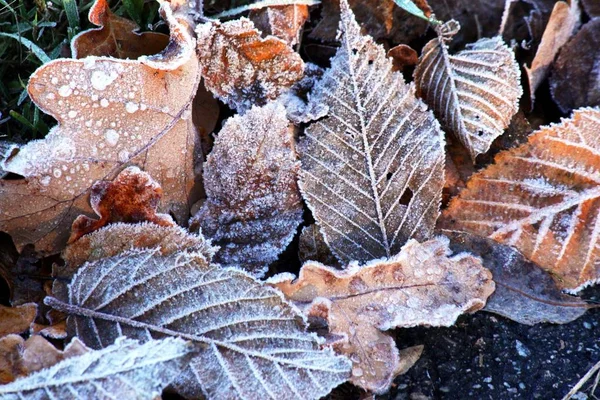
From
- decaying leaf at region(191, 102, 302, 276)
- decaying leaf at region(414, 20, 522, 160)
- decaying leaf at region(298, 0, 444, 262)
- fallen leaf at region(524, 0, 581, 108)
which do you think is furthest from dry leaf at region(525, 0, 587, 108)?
decaying leaf at region(191, 102, 302, 276)

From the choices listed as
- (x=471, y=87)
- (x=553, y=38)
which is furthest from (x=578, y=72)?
(x=471, y=87)

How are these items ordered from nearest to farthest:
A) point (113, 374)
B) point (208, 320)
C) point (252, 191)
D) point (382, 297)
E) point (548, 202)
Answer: point (113, 374)
point (208, 320)
point (382, 297)
point (252, 191)
point (548, 202)

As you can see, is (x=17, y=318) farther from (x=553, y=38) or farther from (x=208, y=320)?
(x=553, y=38)

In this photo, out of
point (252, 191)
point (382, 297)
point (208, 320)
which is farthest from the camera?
point (252, 191)

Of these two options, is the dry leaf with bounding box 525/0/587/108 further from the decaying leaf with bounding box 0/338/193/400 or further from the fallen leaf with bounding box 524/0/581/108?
the decaying leaf with bounding box 0/338/193/400

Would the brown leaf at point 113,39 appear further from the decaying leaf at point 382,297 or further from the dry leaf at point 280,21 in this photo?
the decaying leaf at point 382,297

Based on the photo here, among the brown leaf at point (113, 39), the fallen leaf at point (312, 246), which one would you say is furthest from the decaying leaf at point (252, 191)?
the brown leaf at point (113, 39)
